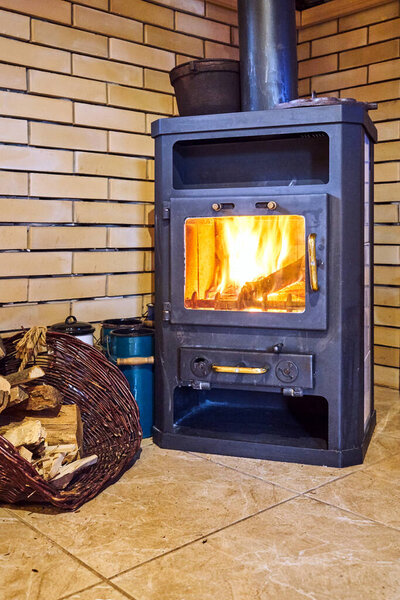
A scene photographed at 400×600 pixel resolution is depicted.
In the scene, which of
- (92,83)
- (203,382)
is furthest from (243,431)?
(92,83)

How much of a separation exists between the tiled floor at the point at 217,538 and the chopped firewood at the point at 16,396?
0.30m

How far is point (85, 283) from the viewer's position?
2799mm

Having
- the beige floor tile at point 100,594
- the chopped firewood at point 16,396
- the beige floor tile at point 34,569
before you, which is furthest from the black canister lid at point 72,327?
the beige floor tile at point 100,594

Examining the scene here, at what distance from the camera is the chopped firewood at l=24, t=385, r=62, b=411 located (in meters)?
2.08

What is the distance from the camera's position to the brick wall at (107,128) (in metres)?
2.58

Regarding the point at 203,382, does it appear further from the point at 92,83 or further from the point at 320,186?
the point at 92,83

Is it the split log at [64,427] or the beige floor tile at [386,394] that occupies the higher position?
the split log at [64,427]

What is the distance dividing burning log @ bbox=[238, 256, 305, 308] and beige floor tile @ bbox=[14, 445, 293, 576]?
59cm

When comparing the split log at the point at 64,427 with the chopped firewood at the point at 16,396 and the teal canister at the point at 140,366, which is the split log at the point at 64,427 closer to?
the chopped firewood at the point at 16,396

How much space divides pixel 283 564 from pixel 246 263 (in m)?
1.05

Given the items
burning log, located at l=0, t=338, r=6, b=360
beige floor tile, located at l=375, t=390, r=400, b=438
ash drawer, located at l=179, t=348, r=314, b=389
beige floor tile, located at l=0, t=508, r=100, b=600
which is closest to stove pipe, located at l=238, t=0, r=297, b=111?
ash drawer, located at l=179, t=348, r=314, b=389

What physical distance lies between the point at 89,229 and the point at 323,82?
1.48 metres

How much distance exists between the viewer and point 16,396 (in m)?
1.96

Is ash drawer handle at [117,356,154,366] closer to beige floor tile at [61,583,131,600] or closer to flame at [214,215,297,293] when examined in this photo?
flame at [214,215,297,293]
